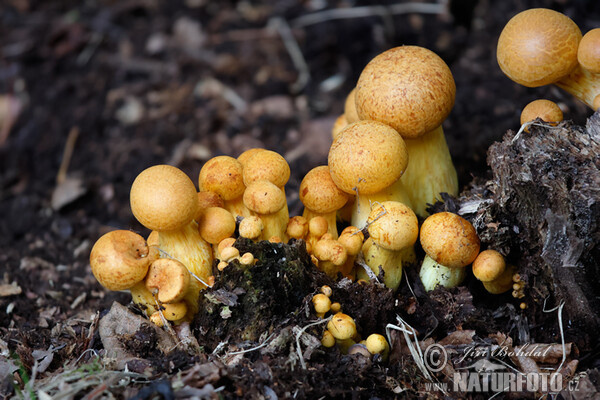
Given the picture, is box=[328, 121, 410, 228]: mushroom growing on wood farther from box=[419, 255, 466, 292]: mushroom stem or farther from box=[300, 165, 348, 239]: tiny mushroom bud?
box=[419, 255, 466, 292]: mushroom stem

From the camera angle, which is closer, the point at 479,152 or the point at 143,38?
the point at 479,152

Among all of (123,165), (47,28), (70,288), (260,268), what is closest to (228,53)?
(123,165)

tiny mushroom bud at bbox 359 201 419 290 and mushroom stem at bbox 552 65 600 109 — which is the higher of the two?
mushroom stem at bbox 552 65 600 109

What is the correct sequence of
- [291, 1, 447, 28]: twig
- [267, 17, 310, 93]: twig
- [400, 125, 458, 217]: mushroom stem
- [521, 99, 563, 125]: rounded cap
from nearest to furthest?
[521, 99, 563, 125]: rounded cap → [400, 125, 458, 217]: mushroom stem → [291, 1, 447, 28]: twig → [267, 17, 310, 93]: twig

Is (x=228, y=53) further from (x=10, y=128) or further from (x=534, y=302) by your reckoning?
(x=534, y=302)

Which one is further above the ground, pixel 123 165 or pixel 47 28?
pixel 47 28

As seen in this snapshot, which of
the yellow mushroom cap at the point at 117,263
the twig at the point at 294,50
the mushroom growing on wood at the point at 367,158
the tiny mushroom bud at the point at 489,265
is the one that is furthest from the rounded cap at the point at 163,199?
the twig at the point at 294,50

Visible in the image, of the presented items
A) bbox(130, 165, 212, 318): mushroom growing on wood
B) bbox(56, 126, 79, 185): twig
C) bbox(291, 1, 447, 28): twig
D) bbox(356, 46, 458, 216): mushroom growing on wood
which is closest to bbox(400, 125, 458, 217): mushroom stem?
bbox(356, 46, 458, 216): mushroom growing on wood
